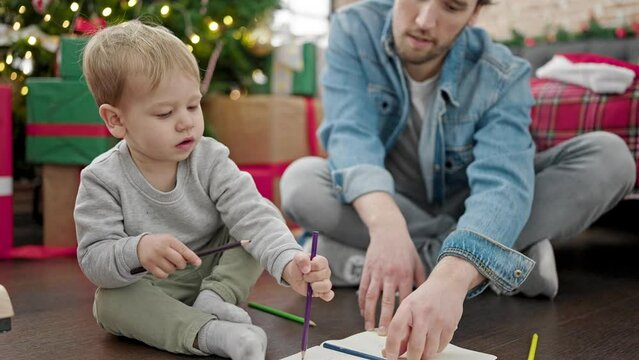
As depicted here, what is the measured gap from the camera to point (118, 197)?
3.30ft

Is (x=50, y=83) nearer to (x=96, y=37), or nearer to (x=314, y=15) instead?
(x=96, y=37)

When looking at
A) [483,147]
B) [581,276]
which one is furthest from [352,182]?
[581,276]

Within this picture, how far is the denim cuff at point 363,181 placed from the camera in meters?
1.26

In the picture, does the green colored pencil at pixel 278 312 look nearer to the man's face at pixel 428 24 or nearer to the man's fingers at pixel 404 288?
the man's fingers at pixel 404 288

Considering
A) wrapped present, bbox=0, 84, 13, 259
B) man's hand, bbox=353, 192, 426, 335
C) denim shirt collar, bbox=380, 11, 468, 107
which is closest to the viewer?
man's hand, bbox=353, 192, 426, 335

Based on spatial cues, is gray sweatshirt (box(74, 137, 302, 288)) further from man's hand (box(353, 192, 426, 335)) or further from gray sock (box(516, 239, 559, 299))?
gray sock (box(516, 239, 559, 299))

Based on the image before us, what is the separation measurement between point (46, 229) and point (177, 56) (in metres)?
1.11

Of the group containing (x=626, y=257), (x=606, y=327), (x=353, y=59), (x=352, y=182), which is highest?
(x=353, y=59)

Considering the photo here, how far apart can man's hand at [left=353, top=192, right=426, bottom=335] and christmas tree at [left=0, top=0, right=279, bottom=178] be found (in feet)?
3.21

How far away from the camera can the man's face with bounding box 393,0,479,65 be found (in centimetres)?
127

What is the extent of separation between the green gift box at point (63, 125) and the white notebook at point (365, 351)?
108 cm

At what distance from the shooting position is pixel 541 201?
4.64 feet

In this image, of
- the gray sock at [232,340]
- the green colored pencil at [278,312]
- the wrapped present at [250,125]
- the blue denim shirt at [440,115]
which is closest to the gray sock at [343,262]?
the blue denim shirt at [440,115]

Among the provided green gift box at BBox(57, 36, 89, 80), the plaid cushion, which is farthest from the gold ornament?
the plaid cushion
